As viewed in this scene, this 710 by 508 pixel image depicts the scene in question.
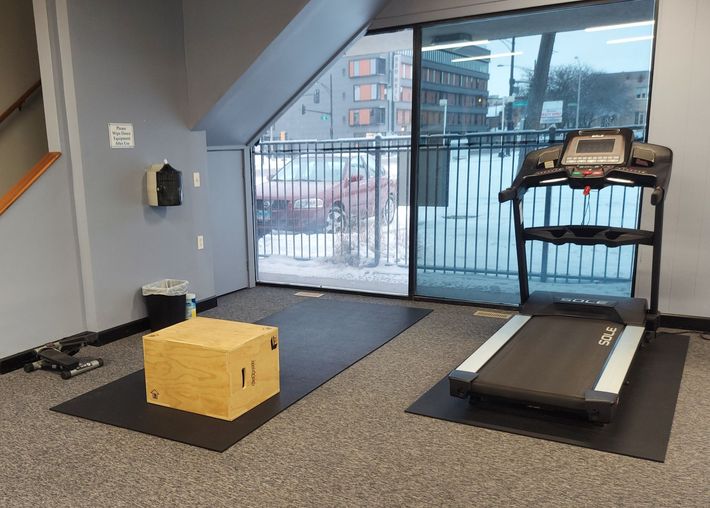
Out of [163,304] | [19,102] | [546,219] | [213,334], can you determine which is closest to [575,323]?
[546,219]

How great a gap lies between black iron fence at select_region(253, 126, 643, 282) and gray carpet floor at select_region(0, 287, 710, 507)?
5.71 ft

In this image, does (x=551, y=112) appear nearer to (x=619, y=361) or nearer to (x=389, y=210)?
(x=389, y=210)

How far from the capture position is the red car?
6.02m

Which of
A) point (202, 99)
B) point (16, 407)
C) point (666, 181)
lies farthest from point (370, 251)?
point (16, 407)

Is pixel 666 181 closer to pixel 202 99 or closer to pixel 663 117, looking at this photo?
pixel 663 117

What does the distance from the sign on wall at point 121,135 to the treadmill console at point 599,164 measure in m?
2.84

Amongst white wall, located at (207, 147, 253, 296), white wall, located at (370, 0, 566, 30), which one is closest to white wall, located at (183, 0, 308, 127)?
white wall, located at (207, 147, 253, 296)

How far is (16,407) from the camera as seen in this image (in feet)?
10.6

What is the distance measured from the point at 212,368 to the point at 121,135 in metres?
2.31

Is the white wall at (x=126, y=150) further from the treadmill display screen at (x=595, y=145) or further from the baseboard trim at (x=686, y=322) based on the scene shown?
the baseboard trim at (x=686, y=322)

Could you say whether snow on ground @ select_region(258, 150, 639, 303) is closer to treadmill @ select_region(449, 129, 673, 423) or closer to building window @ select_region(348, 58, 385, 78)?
treadmill @ select_region(449, 129, 673, 423)

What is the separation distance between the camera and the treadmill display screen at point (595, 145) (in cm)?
388

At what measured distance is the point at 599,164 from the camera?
3.78 metres

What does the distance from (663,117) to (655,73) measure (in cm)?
33
